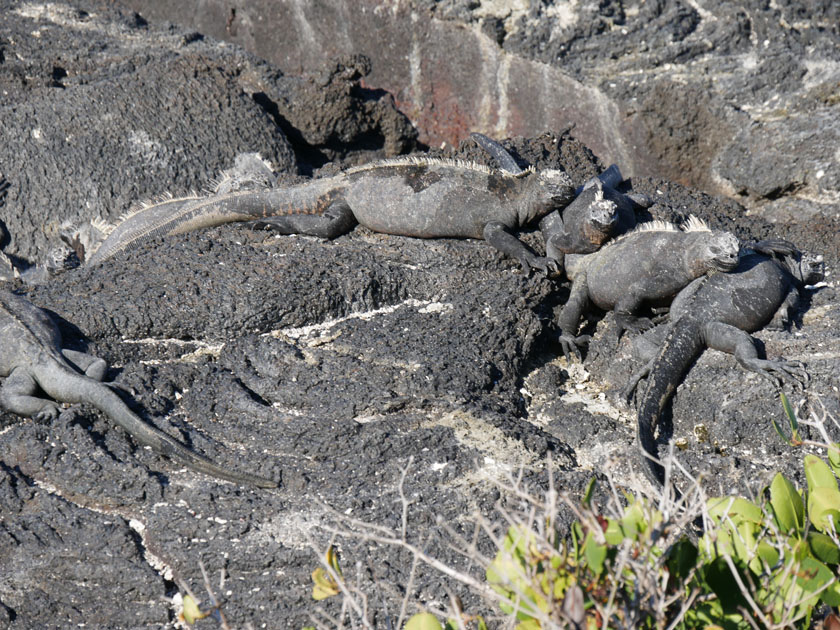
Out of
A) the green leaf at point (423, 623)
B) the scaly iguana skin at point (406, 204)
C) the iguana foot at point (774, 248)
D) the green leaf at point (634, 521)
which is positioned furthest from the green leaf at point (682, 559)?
the iguana foot at point (774, 248)

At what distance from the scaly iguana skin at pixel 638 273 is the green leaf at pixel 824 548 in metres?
2.01

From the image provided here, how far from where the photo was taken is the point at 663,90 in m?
6.50

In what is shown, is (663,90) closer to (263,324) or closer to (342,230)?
(342,230)

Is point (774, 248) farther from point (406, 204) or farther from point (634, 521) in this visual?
point (634, 521)

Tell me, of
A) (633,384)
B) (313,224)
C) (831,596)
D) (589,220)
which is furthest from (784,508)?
(313,224)

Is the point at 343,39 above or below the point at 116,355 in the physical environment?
above

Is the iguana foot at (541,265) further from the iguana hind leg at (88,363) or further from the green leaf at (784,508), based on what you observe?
the green leaf at (784,508)

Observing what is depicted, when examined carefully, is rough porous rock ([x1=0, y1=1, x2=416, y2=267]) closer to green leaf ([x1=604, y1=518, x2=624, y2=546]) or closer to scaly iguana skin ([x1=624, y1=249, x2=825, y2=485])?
scaly iguana skin ([x1=624, y1=249, x2=825, y2=485])

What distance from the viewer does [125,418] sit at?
347 centimetres

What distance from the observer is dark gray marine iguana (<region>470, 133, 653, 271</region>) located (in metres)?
4.50

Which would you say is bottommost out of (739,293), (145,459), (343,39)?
(145,459)

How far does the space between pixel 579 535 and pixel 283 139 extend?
479 centimetres

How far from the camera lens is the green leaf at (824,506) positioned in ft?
7.55

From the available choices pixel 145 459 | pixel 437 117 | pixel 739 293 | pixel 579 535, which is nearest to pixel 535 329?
pixel 739 293
